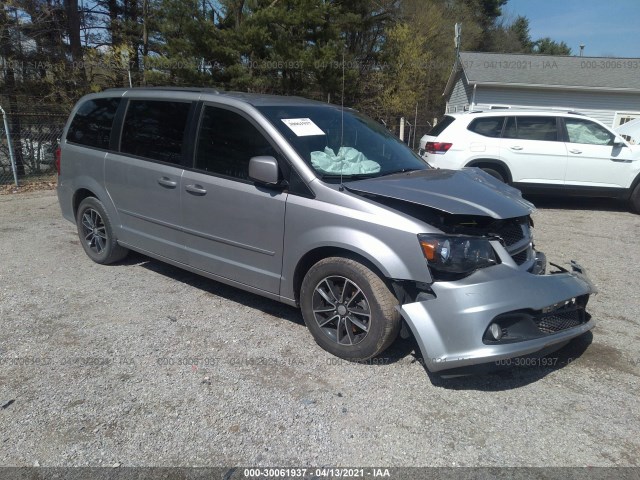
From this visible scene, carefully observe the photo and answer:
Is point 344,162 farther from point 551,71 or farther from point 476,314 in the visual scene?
point 551,71

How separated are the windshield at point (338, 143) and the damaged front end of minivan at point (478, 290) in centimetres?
41

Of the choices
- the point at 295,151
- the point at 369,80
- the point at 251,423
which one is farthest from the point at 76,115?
the point at 369,80

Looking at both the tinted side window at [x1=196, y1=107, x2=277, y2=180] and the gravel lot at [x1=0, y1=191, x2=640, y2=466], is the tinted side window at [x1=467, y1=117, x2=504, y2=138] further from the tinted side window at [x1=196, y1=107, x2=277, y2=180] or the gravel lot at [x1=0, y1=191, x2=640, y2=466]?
the tinted side window at [x1=196, y1=107, x2=277, y2=180]

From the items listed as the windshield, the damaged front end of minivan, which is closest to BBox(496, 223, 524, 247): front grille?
the damaged front end of minivan

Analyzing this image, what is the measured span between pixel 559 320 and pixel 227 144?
2.82m

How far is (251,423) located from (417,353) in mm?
1404

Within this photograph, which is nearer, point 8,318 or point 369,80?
point 8,318

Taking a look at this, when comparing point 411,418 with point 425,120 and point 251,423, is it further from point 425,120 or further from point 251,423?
point 425,120

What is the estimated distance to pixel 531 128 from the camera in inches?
352

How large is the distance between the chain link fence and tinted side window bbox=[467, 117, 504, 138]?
9.59 metres

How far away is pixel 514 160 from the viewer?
8.80 meters

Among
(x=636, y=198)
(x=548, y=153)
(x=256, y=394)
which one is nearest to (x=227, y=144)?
(x=256, y=394)

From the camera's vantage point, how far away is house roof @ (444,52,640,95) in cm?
2011

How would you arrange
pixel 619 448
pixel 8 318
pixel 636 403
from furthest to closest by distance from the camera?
pixel 8 318 < pixel 636 403 < pixel 619 448
